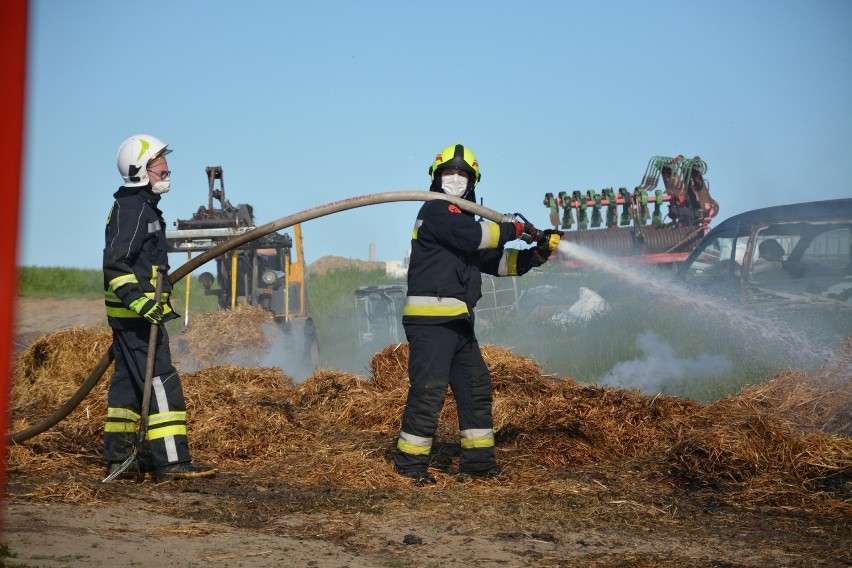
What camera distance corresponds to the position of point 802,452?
6.15 m

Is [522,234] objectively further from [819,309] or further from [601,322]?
[601,322]

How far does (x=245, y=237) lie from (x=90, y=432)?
94.1 inches

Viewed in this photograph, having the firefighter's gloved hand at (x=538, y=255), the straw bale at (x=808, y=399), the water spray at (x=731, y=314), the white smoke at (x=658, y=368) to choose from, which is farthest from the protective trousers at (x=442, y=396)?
the white smoke at (x=658, y=368)

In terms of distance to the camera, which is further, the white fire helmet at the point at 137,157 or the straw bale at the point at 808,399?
the straw bale at the point at 808,399

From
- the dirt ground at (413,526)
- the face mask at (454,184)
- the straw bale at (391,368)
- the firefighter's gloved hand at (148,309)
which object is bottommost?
the dirt ground at (413,526)

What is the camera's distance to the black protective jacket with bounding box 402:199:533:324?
21.6ft

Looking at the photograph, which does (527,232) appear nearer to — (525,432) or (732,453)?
(525,432)

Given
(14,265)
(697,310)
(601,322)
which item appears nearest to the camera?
(14,265)

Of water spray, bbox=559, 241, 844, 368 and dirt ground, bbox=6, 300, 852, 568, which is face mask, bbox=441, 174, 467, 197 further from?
dirt ground, bbox=6, 300, 852, 568

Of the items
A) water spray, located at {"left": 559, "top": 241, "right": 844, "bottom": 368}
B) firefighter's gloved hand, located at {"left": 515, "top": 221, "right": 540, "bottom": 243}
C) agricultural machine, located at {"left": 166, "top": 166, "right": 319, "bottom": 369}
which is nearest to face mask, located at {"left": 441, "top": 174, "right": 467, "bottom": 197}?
firefighter's gloved hand, located at {"left": 515, "top": 221, "right": 540, "bottom": 243}

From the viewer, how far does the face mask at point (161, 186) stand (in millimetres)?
6969

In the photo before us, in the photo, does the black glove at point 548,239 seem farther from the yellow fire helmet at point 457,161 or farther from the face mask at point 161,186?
the face mask at point 161,186

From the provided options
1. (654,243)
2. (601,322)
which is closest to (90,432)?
(601,322)

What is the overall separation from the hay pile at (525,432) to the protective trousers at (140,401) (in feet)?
1.15
